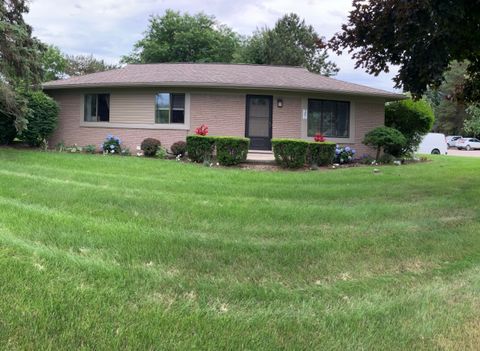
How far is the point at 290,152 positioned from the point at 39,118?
928cm

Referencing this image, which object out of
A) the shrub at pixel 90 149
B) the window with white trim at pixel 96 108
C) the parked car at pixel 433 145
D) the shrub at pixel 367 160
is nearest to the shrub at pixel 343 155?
the shrub at pixel 367 160

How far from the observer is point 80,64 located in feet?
172

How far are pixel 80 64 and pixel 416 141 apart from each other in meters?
41.6

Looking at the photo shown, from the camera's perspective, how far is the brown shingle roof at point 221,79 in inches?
694

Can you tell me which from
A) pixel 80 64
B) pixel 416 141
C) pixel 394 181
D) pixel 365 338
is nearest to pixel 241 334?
pixel 365 338

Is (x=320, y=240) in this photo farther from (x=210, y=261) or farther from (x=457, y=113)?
(x=457, y=113)

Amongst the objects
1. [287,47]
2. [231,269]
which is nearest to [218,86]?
[231,269]

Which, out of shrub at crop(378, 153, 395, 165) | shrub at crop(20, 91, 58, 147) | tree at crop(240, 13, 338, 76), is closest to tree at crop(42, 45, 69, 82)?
tree at crop(240, 13, 338, 76)

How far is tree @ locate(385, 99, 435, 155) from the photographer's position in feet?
65.6

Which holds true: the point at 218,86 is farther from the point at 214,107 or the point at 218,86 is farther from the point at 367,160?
the point at 367,160

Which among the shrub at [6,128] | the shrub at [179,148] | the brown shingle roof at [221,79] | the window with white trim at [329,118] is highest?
the brown shingle roof at [221,79]

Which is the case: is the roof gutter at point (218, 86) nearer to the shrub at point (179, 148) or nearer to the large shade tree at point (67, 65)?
the shrub at point (179, 148)

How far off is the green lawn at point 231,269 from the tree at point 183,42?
141ft

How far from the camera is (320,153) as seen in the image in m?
15.4
